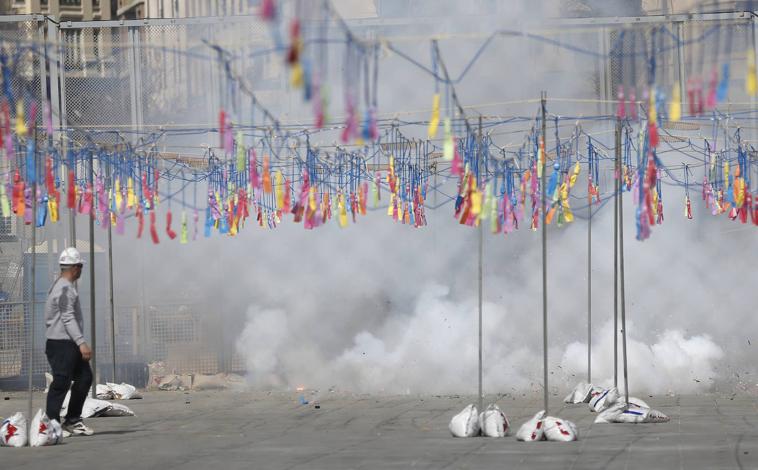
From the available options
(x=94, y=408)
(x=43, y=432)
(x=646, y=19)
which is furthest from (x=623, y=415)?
(x=646, y=19)

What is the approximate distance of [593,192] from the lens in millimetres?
16922

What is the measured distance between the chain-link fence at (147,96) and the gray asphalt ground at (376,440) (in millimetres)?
3015

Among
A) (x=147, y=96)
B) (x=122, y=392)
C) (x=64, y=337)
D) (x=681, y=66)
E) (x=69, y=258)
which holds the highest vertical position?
(x=681, y=66)

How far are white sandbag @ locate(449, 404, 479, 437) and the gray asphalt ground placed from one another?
11 centimetres

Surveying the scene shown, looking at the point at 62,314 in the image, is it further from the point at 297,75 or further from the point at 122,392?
the point at 297,75

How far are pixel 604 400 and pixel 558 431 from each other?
302 cm

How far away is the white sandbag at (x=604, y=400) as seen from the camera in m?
13.7

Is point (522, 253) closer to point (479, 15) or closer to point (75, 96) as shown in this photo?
point (479, 15)

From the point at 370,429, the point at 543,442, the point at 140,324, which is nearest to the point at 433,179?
the point at 140,324

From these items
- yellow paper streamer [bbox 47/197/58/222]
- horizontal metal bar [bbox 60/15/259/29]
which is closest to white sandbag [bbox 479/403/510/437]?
yellow paper streamer [bbox 47/197/58/222]

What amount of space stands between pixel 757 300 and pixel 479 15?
17.1 feet

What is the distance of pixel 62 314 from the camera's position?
37.8 feet

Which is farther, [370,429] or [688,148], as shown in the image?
[688,148]

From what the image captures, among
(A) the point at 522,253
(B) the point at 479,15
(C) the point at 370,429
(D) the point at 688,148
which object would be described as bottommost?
(C) the point at 370,429
